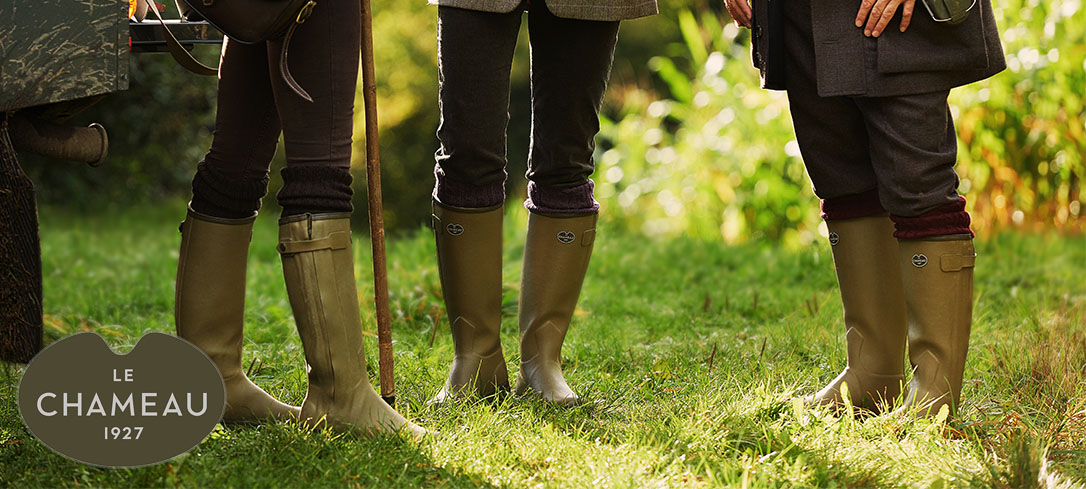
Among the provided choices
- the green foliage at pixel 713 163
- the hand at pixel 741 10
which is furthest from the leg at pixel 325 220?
the green foliage at pixel 713 163

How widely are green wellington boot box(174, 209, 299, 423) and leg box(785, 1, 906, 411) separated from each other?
1.17 meters

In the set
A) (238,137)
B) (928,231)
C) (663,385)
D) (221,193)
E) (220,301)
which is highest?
(238,137)

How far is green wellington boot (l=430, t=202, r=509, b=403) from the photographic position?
89.4 inches

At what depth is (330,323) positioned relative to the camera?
6.34ft

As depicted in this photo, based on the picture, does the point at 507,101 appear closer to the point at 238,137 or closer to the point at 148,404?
the point at 238,137

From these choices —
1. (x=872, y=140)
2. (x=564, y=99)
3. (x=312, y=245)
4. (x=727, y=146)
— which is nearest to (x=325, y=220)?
(x=312, y=245)

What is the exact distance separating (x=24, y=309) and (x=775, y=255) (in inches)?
114

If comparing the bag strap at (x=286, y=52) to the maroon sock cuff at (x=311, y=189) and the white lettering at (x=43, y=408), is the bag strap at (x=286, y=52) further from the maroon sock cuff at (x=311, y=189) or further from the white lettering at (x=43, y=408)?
the white lettering at (x=43, y=408)

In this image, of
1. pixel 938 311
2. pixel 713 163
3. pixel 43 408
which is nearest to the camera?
pixel 43 408

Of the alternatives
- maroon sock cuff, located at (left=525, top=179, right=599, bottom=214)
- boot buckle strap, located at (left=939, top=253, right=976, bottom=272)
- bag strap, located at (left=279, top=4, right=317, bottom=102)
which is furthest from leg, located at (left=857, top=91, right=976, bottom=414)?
bag strap, located at (left=279, top=4, right=317, bottom=102)

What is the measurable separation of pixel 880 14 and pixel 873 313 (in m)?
0.65

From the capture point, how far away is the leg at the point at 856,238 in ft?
7.18

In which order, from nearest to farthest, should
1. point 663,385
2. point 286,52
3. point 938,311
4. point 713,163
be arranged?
point 286,52 → point 938,311 → point 663,385 → point 713,163

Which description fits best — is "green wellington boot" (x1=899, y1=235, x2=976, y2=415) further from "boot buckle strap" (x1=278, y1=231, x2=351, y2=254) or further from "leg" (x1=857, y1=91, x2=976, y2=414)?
"boot buckle strap" (x1=278, y1=231, x2=351, y2=254)
